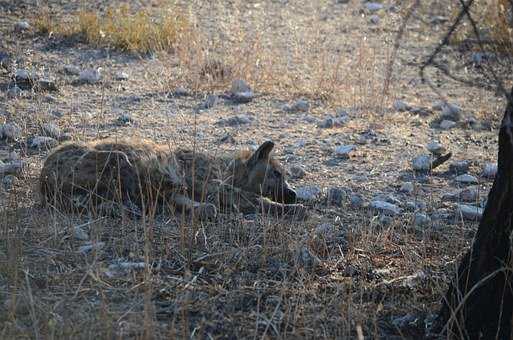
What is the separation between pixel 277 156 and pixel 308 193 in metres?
0.97

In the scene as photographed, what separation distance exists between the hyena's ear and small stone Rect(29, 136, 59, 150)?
1.52 m

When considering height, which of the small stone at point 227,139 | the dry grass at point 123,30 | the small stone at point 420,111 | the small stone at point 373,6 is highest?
the small stone at point 373,6

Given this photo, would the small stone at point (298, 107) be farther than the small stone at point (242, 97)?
No

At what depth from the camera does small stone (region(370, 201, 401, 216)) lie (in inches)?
247

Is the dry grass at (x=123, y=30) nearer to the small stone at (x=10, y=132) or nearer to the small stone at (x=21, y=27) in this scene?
the small stone at (x=21, y=27)

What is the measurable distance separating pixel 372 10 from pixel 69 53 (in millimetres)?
4458

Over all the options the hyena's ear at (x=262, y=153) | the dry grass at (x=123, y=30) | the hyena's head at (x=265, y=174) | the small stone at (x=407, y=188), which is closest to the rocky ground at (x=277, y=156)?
the small stone at (x=407, y=188)

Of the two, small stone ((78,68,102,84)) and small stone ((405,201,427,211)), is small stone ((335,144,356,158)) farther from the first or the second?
small stone ((78,68,102,84))

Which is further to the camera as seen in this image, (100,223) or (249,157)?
(249,157)

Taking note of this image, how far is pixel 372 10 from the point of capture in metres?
12.5

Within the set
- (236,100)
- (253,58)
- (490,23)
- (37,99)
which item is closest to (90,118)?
(37,99)

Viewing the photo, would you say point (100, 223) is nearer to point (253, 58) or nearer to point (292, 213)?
point (292, 213)

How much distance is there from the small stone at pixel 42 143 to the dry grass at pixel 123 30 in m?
2.84

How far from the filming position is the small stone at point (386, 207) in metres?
6.26
